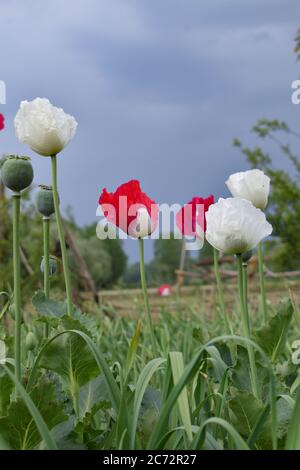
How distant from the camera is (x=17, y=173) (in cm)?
89

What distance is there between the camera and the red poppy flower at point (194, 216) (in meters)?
1.18

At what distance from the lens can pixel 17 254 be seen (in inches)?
34.2

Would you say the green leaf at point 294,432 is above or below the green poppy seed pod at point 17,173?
below

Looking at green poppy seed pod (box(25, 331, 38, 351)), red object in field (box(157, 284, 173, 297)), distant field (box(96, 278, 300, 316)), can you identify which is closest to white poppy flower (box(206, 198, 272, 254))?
green poppy seed pod (box(25, 331, 38, 351))

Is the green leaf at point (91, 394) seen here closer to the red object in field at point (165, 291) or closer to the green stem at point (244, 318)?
the green stem at point (244, 318)

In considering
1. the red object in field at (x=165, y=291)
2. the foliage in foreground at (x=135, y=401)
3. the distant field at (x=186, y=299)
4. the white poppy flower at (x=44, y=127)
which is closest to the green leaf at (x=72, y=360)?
the foliage in foreground at (x=135, y=401)

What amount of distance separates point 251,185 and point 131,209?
0.22 m

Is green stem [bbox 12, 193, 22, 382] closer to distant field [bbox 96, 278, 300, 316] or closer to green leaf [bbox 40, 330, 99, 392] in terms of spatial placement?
green leaf [bbox 40, 330, 99, 392]

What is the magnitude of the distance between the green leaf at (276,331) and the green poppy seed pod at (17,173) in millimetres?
433

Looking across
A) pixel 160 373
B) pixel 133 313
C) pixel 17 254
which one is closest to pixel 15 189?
pixel 17 254

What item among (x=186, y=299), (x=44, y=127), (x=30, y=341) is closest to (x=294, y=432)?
(x=44, y=127)

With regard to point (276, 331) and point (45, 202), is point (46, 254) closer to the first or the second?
point (45, 202)

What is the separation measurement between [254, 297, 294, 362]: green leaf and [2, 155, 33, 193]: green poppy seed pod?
43cm

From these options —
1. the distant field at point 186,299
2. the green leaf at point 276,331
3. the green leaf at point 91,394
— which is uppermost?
the green leaf at point 276,331
